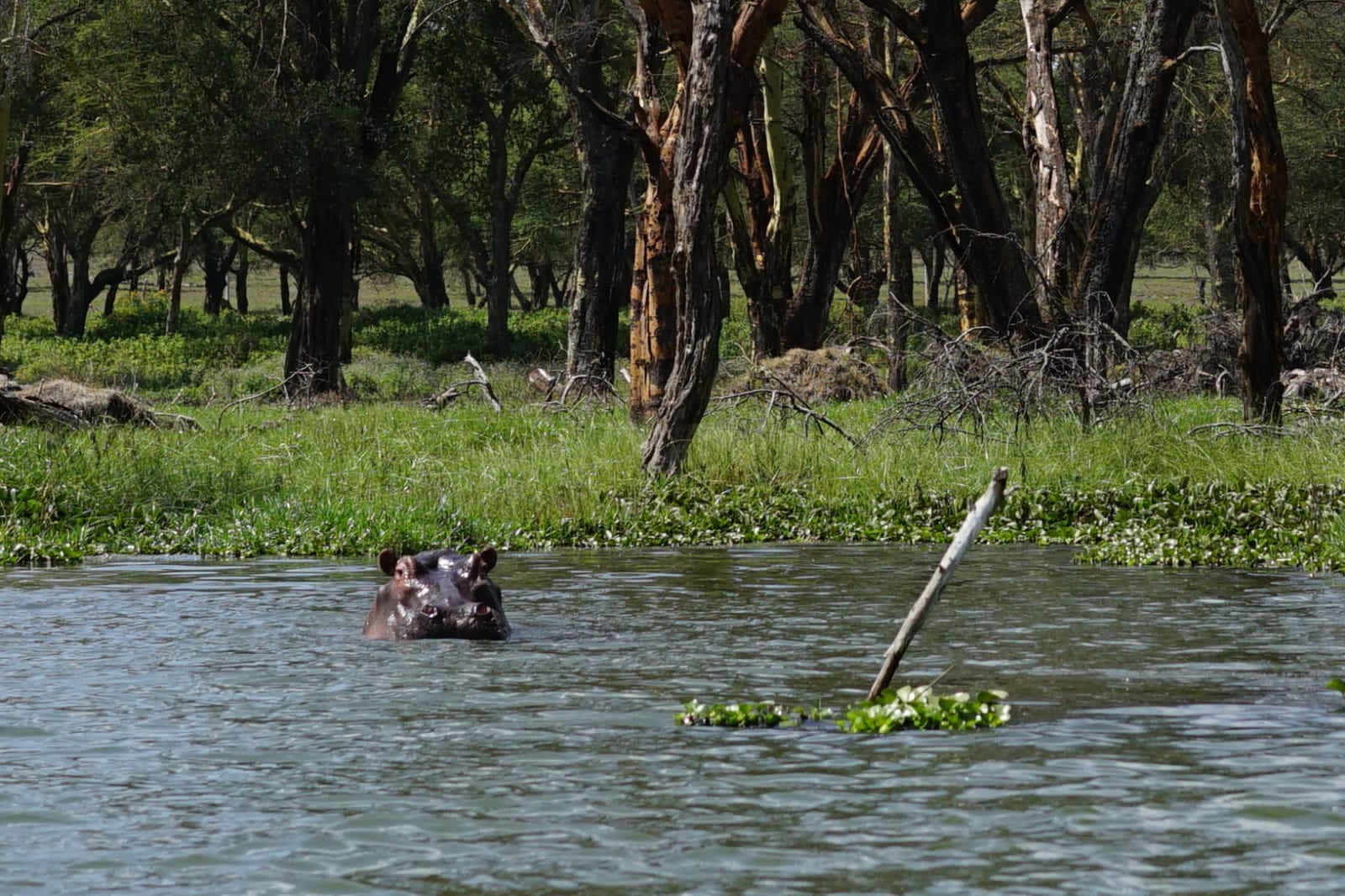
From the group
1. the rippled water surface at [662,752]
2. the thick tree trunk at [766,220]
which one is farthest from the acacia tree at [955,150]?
the rippled water surface at [662,752]

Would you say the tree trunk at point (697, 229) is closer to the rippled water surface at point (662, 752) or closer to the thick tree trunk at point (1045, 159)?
the rippled water surface at point (662, 752)

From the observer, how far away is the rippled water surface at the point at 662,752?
17.5 ft

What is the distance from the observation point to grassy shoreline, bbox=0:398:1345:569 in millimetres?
14273

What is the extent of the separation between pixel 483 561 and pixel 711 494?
6.58m

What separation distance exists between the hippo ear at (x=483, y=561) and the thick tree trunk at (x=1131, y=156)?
10545mm

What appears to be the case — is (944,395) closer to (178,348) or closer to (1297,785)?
(1297,785)

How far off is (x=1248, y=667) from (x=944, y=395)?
9.19m

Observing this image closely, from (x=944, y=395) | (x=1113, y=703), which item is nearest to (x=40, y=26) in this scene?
(x=944, y=395)

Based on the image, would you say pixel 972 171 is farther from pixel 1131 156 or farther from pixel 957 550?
pixel 957 550

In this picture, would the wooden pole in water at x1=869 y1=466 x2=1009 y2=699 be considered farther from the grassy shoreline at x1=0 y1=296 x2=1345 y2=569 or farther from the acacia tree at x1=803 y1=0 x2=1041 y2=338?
the acacia tree at x1=803 y1=0 x2=1041 y2=338

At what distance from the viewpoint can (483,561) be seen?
9633 mm

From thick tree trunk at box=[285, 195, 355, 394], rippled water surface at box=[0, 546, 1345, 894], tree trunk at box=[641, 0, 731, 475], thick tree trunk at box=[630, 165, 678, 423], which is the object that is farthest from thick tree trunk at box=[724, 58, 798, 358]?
rippled water surface at box=[0, 546, 1345, 894]

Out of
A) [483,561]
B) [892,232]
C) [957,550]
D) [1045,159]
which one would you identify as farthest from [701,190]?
[892,232]

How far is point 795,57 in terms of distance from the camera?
31.2m
